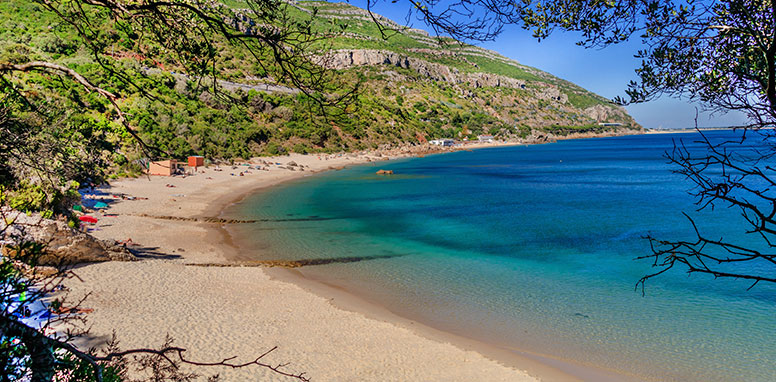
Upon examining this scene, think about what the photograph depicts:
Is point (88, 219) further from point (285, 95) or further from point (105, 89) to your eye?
point (285, 95)

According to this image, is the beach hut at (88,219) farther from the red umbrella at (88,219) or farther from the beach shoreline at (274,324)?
the beach shoreline at (274,324)

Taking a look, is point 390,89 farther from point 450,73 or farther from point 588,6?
point 588,6

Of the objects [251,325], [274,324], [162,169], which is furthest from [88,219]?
[162,169]

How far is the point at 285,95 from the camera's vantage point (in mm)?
70500

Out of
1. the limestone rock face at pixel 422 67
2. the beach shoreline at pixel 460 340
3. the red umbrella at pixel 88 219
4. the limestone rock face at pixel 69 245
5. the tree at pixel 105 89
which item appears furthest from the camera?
the limestone rock face at pixel 422 67

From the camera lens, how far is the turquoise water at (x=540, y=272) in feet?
32.9

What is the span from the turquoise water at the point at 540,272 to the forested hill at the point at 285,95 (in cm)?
579

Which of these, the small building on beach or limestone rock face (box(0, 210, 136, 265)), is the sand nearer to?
limestone rock face (box(0, 210, 136, 265))

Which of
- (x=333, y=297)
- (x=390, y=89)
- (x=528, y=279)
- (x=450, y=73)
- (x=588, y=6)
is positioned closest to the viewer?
(x=588, y=6)

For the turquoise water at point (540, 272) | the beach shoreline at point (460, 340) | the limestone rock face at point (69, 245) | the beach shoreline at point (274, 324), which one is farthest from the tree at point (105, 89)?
the turquoise water at point (540, 272)

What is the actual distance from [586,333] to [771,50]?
881cm

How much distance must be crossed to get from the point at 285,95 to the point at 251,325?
212 feet

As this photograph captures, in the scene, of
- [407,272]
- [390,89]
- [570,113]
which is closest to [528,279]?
[407,272]

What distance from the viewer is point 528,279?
15.0m
